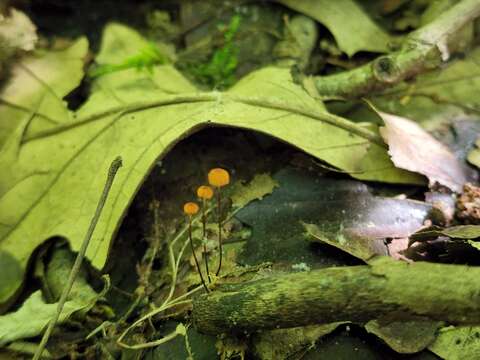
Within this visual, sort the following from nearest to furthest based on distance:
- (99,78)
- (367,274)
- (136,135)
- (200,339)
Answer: (367,274)
(200,339)
(136,135)
(99,78)

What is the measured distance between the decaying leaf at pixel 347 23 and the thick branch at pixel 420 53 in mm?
255

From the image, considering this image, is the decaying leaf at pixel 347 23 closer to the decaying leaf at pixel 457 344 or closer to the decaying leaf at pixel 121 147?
the decaying leaf at pixel 121 147

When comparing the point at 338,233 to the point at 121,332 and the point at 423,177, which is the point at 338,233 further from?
the point at 121,332

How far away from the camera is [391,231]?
1.65 meters

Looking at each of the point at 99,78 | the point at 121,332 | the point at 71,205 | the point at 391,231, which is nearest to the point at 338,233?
the point at 391,231

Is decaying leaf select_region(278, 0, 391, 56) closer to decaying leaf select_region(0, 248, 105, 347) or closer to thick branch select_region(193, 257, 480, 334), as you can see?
thick branch select_region(193, 257, 480, 334)

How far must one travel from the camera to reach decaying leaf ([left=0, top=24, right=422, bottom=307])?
1.77 meters

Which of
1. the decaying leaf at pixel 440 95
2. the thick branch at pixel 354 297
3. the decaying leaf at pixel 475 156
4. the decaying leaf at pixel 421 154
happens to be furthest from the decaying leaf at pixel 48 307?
the decaying leaf at pixel 475 156

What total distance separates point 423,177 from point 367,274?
734 millimetres

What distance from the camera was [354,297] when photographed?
1.19 metres

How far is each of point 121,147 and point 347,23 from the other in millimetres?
1292

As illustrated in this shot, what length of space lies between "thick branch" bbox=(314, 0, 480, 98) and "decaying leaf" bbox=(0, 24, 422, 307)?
0.95 feet

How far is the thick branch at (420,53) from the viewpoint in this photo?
1.97m

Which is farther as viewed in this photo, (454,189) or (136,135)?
(136,135)
